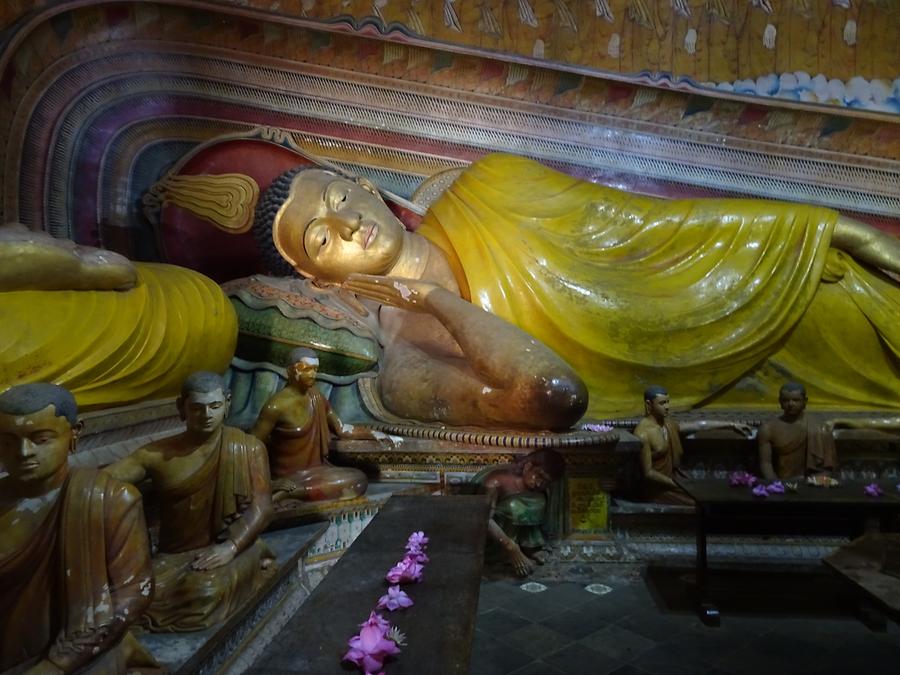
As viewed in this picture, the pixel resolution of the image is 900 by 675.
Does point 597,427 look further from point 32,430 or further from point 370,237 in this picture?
point 32,430

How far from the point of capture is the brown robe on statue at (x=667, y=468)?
2805 mm

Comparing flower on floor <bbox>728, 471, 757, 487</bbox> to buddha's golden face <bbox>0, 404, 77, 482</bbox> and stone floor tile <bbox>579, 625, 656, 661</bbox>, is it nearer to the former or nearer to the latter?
stone floor tile <bbox>579, 625, 656, 661</bbox>

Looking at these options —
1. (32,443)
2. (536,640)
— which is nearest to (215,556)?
(32,443)

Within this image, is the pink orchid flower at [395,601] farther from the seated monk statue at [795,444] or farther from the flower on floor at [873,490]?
the seated monk statue at [795,444]

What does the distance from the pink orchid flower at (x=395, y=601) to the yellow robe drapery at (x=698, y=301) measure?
6.76ft

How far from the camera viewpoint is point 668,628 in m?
2.17

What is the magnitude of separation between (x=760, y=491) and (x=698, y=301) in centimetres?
134

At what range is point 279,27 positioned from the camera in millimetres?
4223

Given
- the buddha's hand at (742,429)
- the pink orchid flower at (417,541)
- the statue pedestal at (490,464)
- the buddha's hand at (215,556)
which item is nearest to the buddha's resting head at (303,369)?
the statue pedestal at (490,464)

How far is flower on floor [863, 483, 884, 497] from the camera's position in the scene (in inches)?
89.3

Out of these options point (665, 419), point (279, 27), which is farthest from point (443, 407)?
point (279, 27)

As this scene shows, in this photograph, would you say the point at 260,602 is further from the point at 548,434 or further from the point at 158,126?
the point at 158,126

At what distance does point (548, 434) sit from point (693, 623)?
850mm

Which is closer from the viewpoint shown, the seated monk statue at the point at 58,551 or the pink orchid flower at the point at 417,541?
the seated monk statue at the point at 58,551
